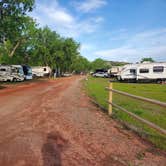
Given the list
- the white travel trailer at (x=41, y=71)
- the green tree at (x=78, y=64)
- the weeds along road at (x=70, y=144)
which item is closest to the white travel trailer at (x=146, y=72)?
the weeds along road at (x=70, y=144)

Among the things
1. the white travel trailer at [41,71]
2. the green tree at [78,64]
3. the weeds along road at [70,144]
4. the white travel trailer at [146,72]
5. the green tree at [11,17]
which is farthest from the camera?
the green tree at [78,64]

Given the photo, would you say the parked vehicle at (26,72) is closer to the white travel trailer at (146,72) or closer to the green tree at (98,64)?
the white travel trailer at (146,72)

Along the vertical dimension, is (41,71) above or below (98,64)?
below

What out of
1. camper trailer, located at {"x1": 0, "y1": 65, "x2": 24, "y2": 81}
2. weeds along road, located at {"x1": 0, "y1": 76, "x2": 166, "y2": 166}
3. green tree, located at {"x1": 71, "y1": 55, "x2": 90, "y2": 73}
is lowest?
weeds along road, located at {"x1": 0, "y1": 76, "x2": 166, "y2": 166}

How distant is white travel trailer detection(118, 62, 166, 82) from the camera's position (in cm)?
3506

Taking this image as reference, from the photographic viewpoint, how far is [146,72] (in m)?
36.0

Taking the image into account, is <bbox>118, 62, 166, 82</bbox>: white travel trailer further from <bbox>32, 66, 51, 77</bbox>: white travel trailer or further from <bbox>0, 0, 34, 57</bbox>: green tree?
<bbox>32, 66, 51, 77</bbox>: white travel trailer

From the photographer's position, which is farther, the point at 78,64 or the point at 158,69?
the point at 78,64

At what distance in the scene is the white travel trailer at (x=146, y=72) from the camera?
35062mm

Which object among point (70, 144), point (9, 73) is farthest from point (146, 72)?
point (70, 144)

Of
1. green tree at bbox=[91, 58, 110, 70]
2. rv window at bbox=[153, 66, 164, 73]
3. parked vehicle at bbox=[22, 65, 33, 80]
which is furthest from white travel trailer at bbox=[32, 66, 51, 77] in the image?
green tree at bbox=[91, 58, 110, 70]

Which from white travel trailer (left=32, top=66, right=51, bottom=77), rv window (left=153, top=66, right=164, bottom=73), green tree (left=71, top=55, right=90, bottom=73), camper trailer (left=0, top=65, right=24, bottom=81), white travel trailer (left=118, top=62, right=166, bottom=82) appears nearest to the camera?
rv window (left=153, top=66, right=164, bottom=73)

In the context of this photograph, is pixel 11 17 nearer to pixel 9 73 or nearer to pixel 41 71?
pixel 9 73

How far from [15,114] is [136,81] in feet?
101
